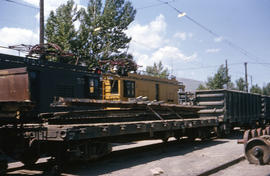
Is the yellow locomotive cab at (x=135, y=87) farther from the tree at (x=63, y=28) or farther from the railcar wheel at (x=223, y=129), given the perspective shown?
the tree at (x=63, y=28)

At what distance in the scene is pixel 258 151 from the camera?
7.58 metres

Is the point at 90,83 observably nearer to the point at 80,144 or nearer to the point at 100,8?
the point at 80,144

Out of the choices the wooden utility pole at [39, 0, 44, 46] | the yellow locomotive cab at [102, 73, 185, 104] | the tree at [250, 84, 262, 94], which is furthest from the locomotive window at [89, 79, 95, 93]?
the tree at [250, 84, 262, 94]

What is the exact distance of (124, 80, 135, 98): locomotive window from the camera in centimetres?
1460

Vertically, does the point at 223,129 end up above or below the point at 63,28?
below

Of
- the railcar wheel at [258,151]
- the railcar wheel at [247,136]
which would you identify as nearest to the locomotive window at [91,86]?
the railcar wheel at [247,136]

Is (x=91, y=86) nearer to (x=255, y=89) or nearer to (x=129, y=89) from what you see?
(x=129, y=89)

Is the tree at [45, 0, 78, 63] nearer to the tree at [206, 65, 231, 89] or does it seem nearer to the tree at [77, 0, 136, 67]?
the tree at [77, 0, 136, 67]

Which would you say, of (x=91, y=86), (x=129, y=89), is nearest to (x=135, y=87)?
(x=129, y=89)

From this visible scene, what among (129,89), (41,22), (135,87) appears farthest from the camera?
(135,87)

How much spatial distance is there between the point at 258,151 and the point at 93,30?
76.8ft

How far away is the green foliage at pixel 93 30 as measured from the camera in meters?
26.6

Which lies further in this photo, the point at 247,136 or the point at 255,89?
the point at 255,89

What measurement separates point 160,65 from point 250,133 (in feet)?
157
